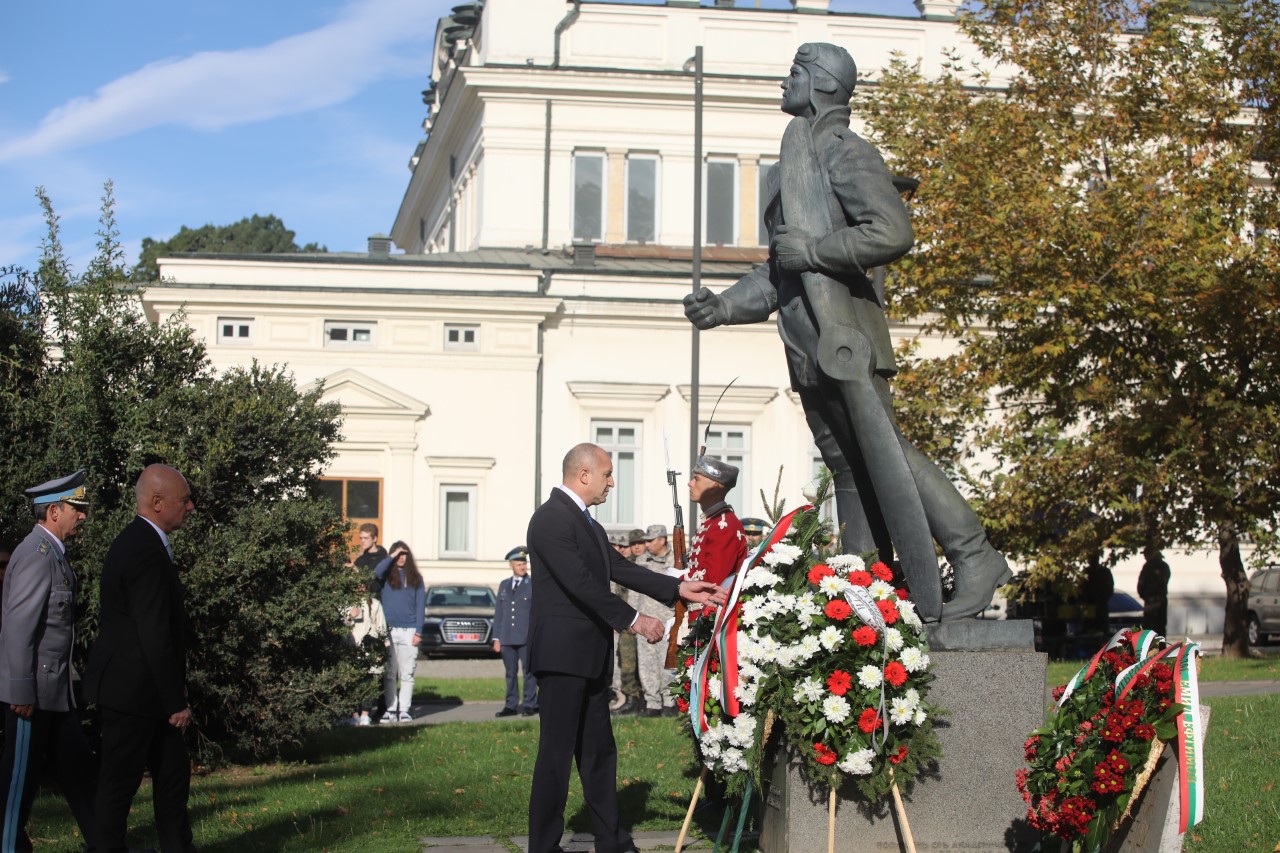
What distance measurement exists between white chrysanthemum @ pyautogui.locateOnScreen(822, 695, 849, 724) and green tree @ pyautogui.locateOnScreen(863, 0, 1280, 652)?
1607 centimetres

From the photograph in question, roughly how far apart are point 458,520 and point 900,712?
3232cm

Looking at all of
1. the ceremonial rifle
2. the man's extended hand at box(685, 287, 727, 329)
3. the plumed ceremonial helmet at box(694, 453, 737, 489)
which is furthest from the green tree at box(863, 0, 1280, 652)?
the man's extended hand at box(685, 287, 727, 329)

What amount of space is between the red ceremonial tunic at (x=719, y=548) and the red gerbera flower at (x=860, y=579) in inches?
104

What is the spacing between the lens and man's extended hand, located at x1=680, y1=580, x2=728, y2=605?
806 centimetres

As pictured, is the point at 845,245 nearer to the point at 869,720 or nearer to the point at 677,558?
the point at 869,720

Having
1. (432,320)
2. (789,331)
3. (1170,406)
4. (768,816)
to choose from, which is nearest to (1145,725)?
(768,816)

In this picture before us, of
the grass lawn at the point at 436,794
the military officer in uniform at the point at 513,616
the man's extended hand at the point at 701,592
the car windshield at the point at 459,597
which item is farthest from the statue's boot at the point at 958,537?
the car windshield at the point at 459,597

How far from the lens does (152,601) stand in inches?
304

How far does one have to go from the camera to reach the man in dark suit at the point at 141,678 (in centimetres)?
764

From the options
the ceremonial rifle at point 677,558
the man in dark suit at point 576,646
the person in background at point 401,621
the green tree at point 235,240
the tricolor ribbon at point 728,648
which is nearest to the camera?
the tricolor ribbon at point 728,648

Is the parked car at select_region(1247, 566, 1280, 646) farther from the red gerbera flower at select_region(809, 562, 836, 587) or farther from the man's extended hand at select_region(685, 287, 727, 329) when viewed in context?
the red gerbera flower at select_region(809, 562, 836, 587)

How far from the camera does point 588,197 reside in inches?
1807

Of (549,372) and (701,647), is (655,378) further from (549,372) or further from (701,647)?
(701,647)

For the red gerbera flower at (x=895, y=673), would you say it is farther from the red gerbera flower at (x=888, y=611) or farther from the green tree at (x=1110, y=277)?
the green tree at (x=1110, y=277)
